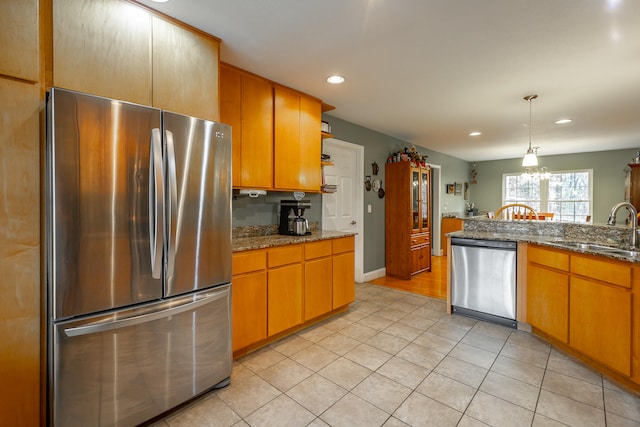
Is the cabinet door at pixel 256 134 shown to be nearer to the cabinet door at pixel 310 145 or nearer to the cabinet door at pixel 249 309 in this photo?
the cabinet door at pixel 310 145

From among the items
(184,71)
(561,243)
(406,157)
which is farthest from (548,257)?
(184,71)

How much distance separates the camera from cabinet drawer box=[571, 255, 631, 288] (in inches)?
77.9

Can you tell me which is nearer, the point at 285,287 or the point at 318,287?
the point at 285,287

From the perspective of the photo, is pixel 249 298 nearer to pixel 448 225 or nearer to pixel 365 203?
pixel 365 203

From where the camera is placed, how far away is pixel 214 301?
1.89 m

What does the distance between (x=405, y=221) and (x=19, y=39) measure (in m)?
4.45

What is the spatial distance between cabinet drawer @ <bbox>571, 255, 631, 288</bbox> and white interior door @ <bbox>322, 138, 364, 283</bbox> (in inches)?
101

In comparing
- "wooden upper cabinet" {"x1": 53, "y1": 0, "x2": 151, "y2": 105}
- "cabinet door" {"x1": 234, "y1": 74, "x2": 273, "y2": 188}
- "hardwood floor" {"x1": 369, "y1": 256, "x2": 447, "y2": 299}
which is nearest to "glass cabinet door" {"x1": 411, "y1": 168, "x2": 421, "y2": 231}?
"hardwood floor" {"x1": 369, "y1": 256, "x2": 447, "y2": 299}

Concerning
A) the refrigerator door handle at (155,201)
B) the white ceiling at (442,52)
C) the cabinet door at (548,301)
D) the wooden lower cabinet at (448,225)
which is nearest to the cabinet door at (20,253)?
the refrigerator door handle at (155,201)

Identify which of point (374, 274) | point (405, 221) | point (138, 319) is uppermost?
point (405, 221)

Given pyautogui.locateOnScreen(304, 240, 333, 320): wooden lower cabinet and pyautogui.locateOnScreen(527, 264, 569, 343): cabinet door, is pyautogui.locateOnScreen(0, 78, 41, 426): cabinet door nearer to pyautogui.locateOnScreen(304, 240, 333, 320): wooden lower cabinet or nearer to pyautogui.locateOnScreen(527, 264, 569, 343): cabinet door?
pyautogui.locateOnScreen(304, 240, 333, 320): wooden lower cabinet

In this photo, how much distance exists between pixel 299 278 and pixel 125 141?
69.5 inches

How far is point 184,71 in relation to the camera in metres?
1.94

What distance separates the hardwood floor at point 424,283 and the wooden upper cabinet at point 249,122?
2.62m
